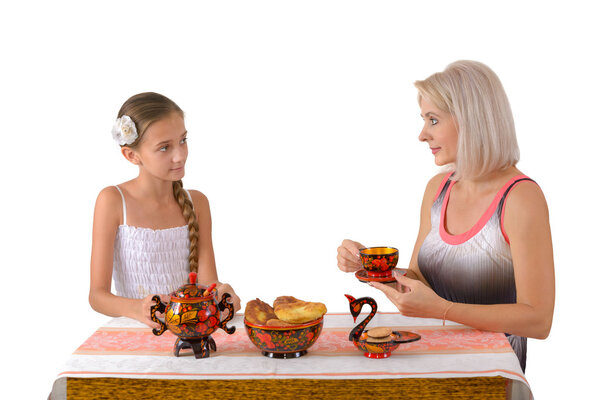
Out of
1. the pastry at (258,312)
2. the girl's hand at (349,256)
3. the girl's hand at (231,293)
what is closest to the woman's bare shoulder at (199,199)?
the girl's hand at (231,293)

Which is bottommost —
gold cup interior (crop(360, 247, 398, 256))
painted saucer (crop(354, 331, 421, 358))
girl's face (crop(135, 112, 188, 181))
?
painted saucer (crop(354, 331, 421, 358))

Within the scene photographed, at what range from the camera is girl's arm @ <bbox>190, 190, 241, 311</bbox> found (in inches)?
157

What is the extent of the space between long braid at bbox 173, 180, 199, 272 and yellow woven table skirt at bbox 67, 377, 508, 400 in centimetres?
141

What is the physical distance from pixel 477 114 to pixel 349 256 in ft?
3.24

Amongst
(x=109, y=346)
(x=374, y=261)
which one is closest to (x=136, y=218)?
(x=109, y=346)

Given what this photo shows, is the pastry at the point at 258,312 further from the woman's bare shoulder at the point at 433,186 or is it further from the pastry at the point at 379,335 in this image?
the woman's bare shoulder at the point at 433,186

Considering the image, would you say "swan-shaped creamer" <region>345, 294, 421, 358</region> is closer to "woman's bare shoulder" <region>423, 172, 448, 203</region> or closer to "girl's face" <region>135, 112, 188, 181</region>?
"woman's bare shoulder" <region>423, 172, 448, 203</region>

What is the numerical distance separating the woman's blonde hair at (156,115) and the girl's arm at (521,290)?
133cm

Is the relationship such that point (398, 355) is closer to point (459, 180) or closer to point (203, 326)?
point (203, 326)

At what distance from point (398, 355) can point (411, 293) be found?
1.01 feet

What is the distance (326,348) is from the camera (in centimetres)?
290

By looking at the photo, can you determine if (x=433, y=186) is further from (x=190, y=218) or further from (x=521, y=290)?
(x=190, y=218)

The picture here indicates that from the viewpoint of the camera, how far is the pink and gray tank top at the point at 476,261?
343 cm

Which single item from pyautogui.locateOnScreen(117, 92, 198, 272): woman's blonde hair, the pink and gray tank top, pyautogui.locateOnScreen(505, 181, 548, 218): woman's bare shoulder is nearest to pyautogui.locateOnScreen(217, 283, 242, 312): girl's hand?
pyautogui.locateOnScreen(117, 92, 198, 272): woman's blonde hair
